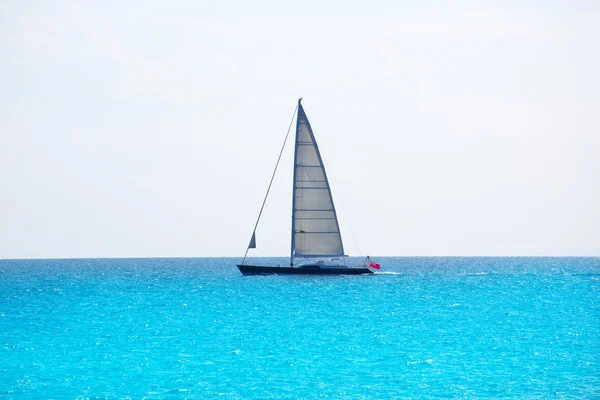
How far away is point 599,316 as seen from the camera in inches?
1992

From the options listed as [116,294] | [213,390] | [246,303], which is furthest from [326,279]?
[213,390]

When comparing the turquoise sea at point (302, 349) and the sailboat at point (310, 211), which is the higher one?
the sailboat at point (310, 211)

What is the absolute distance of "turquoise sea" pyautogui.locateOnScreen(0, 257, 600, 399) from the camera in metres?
27.1

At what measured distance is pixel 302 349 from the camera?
1400 inches

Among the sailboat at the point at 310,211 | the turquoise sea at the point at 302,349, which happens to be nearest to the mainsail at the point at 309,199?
the sailboat at the point at 310,211

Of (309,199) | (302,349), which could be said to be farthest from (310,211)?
(302,349)

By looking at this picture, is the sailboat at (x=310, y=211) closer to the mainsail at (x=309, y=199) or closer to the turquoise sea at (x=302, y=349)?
the mainsail at (x=309, y=199)

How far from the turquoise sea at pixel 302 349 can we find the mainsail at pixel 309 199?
1746 centimetres

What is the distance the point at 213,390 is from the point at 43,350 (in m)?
13.2

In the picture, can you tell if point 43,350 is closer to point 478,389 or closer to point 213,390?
point 213,390

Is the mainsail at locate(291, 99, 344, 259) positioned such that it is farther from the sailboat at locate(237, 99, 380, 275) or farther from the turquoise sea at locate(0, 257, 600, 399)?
the turquoise sea at locate(0, 257, 600, 399)

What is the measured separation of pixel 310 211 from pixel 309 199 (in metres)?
1.39

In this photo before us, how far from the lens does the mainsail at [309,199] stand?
264 ft

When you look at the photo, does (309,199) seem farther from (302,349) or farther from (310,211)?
(302,349)
